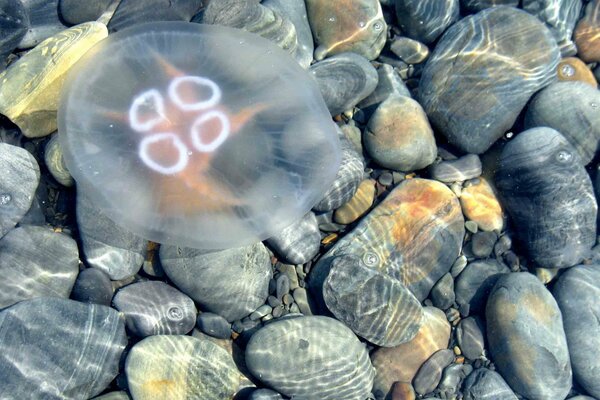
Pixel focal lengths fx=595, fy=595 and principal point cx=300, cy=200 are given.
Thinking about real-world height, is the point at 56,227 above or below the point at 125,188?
below

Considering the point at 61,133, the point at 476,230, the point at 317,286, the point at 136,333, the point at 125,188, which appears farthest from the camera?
the point at 476,230

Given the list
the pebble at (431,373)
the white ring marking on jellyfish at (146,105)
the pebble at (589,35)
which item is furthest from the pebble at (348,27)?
the pebble at (431,373)

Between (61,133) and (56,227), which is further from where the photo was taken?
(56,227)

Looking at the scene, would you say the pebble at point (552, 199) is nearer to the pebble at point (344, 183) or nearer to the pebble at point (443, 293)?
the pebble at point (443, 293)

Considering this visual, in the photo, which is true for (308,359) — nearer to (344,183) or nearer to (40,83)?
(344,183)

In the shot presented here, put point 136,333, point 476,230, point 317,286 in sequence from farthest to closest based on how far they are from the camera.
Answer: point 476,230 < point 317,286 < point 136,333

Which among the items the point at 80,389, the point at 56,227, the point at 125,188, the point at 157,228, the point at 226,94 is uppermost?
the point at 226,94

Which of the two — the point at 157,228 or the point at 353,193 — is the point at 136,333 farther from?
the point at 353,193

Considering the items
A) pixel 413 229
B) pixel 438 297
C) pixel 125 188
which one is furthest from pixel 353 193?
pixel 125 188
